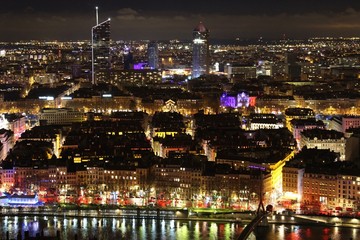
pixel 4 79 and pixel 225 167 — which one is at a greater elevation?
pixel 4 79

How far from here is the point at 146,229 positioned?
16125 millimetres

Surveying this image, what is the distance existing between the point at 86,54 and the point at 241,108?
39230mm

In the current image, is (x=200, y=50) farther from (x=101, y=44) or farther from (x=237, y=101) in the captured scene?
(x=237, y=101)

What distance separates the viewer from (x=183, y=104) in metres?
35.7

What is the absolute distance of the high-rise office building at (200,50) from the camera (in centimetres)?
5366

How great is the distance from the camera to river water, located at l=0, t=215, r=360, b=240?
15.4 meters

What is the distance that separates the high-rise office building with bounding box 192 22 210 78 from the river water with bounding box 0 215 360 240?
122ft

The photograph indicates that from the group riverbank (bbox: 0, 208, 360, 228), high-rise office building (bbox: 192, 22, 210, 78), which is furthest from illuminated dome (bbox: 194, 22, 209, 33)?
riverbank (bbox: 0, 208, 360, 228)

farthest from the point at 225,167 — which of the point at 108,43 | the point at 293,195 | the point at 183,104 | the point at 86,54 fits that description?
the point at 86,54

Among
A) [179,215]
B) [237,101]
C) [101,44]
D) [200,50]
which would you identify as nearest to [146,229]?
[179,215]

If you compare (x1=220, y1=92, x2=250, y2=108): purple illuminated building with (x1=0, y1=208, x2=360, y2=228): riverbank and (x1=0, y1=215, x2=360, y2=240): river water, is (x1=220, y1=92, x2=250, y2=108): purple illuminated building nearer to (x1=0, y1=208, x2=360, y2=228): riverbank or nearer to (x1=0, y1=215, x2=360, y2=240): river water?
(x1=0, y1=208, x2=360, y2=228): riverbank

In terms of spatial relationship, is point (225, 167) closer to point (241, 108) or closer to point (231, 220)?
point (231, 220)

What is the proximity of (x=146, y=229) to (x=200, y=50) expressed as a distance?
38350 millimetres

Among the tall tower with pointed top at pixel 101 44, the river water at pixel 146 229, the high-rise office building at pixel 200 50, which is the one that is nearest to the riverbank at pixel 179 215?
the river water at pixel 146 229
